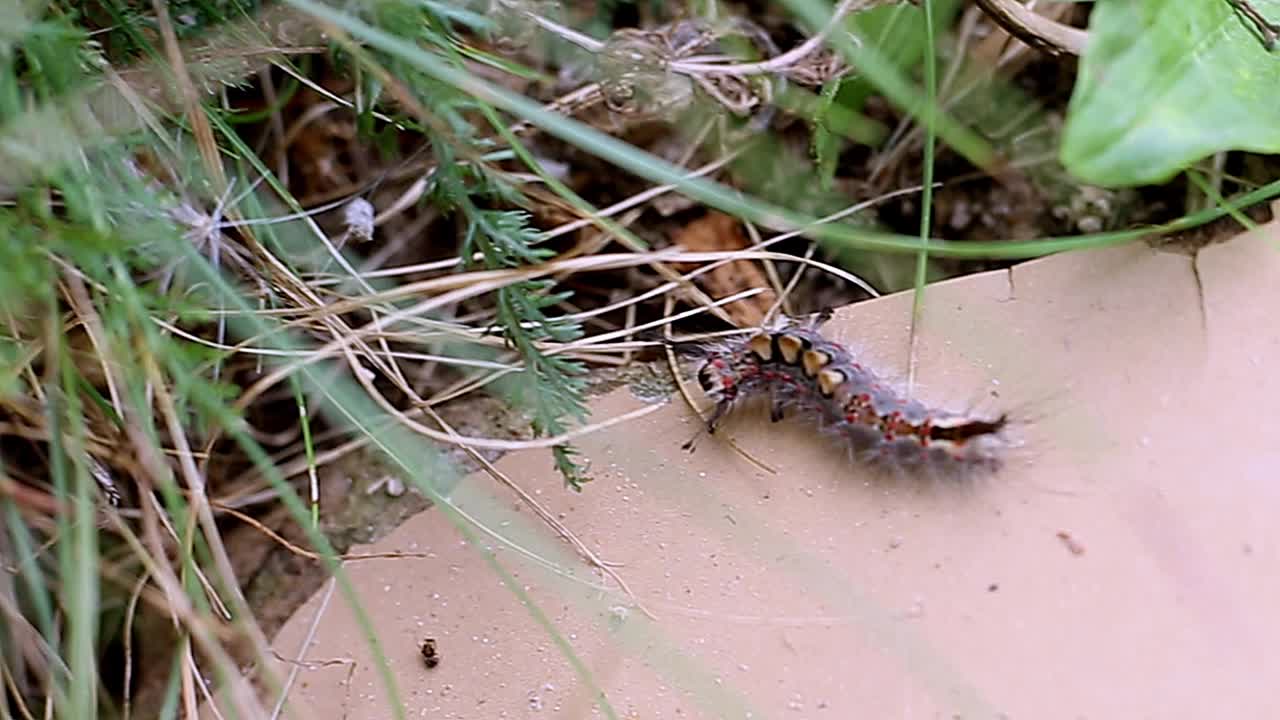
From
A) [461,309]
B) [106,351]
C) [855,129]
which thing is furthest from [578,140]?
[855,129]

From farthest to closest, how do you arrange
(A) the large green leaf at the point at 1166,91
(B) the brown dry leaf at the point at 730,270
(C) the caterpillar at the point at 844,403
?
(B) the brown dry leaf at the point at 730,270
(C) the caterpillar at the point at 844,403
(A) the large green leaf at the point at 1166,91

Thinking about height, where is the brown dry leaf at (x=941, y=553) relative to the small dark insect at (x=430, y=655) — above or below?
above

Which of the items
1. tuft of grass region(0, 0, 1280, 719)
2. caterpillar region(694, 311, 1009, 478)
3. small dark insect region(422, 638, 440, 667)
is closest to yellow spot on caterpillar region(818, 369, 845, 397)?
caterpillar region(694, 311, 1009, 478)

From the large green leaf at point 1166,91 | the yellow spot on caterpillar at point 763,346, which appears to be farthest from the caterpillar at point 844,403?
A: the large green leaf at point 1166,91

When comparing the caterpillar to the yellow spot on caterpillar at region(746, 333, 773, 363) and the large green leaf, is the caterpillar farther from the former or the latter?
the large green leaf

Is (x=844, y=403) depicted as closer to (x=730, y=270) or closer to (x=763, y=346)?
(x=763, y=346)

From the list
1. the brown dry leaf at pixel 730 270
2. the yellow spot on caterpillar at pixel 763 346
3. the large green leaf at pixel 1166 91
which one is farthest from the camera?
the brown dry leaf at pixel 730 270

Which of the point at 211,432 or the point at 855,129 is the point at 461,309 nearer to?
the point at 211,432

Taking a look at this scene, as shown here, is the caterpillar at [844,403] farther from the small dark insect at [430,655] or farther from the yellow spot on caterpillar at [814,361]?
the small dark insect at [430,655]
